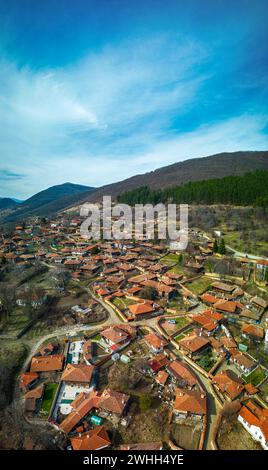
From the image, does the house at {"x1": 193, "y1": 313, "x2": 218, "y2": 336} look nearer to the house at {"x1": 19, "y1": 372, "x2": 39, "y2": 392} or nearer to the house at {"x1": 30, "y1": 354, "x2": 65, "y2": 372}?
the house at {"x1": 30, "y1": 354, "x2": 65, "y2": 372}

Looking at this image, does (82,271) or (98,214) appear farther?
(98,214)

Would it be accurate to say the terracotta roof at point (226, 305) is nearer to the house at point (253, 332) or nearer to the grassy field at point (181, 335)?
the house at point (253, 332)

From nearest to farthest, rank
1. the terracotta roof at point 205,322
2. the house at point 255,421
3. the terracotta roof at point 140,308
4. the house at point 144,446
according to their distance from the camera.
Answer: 1. the house at point 144,446
2. the house at point 255,421
3. the terracotta roof at point 205,322
4. the terracotta roof at point 140,308

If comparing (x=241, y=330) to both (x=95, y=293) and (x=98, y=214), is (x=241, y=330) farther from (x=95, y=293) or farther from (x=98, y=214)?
(x=98, y=214)

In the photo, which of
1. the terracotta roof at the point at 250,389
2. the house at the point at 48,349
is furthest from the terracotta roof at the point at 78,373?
the terracotta roof at the point at 250,389

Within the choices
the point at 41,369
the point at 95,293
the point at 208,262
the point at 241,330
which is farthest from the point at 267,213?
the point at 41,369

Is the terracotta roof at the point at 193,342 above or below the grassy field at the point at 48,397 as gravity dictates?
above
